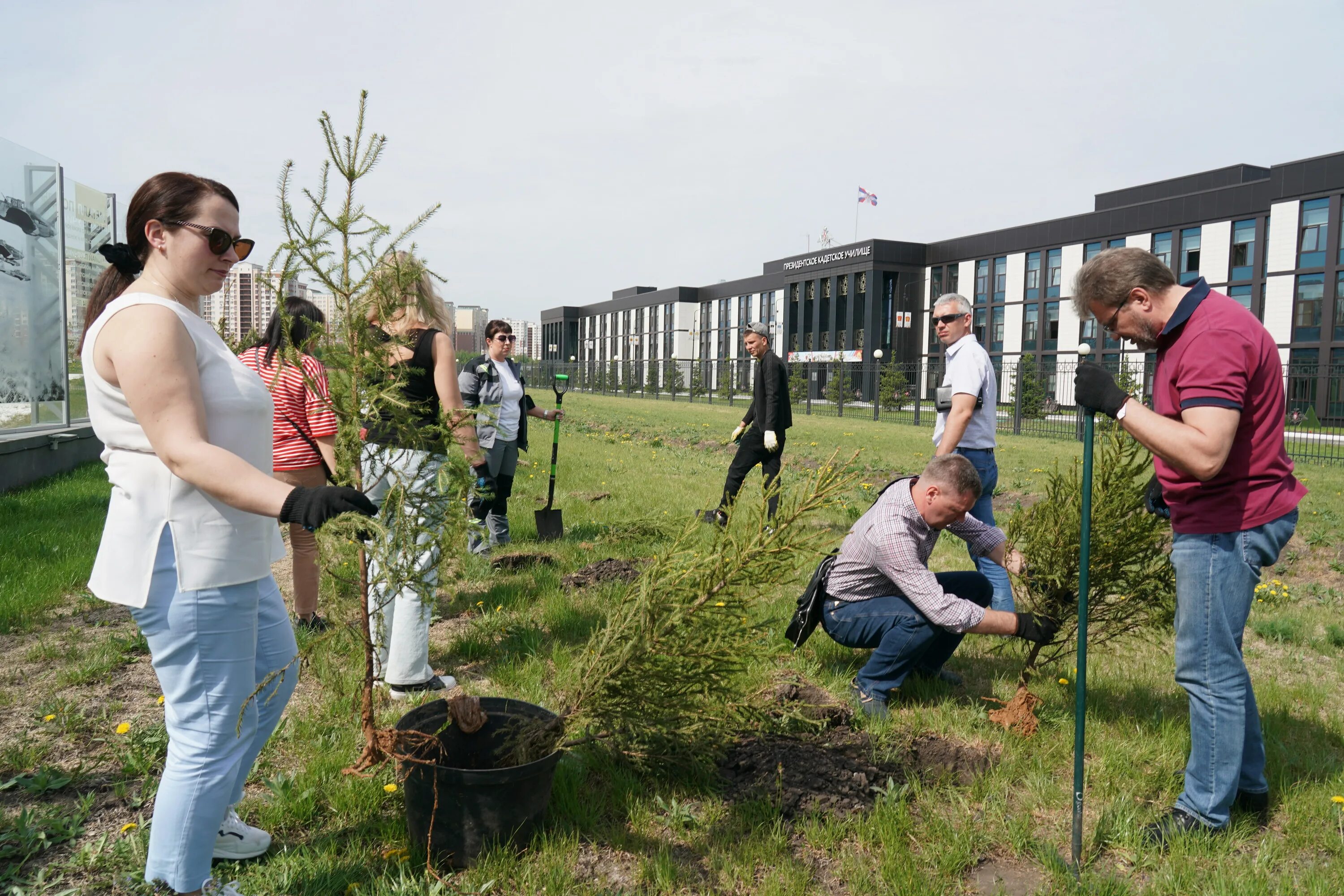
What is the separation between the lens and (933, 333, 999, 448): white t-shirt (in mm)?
5223

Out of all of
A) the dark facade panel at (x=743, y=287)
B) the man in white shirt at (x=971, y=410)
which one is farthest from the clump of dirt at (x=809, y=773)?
the dark facade panel at (x=743, y=287)

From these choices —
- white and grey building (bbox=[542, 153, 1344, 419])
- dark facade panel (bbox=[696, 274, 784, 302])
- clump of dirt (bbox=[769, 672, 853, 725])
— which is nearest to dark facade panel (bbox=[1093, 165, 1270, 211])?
white and grey building (bbox=[542, 153, 1344, 419])

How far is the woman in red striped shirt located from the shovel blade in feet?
8.98

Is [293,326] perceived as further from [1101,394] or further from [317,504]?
[1101,394]

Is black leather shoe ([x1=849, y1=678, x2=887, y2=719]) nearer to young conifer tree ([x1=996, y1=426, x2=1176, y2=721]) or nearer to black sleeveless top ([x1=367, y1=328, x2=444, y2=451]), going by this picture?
young conifer tree ([x1=996, y1=426, x2=1176, y2=721])

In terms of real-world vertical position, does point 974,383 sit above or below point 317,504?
above

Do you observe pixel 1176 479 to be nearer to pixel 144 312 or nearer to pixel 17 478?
pixel 144 312

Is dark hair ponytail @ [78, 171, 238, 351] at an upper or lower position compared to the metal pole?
upper

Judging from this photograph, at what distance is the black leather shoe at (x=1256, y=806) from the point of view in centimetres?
323

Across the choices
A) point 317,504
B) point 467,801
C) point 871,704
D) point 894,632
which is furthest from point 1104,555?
point 317,504

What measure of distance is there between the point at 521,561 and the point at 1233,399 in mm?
5107

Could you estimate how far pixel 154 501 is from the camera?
6.95ft

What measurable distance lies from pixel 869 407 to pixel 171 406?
35.7m

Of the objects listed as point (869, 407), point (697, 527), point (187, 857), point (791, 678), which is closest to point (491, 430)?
point (791, 678)
